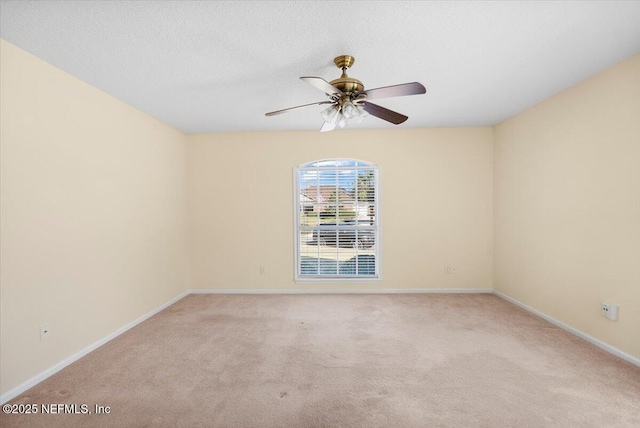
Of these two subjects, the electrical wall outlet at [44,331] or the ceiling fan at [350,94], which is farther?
the electrical wall outlet at [44,331]

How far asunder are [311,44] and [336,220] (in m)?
2.91

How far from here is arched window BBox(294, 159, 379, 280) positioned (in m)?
4.70

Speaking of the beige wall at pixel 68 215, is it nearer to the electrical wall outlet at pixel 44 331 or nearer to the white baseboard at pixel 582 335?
the electrical wall outlet at pixel 44 331

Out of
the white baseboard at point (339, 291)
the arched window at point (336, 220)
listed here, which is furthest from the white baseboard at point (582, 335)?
the arched window at point (336, 220)

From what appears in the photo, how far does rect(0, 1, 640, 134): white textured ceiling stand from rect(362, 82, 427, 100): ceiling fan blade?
340 millimetres

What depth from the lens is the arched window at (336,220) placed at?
4.70m

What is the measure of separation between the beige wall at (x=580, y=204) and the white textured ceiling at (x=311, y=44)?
0.96 feet

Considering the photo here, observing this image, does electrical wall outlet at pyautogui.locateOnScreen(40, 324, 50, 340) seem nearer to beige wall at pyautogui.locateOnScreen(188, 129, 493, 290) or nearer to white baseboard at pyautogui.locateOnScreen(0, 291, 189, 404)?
white baseboard at pyautogui.locateOnScreen(0, 291, 189, 404)

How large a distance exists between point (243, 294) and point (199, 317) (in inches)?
41.3

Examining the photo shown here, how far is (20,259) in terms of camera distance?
2.19 metres

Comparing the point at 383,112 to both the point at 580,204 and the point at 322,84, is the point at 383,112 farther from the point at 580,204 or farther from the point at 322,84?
the point at 580,204

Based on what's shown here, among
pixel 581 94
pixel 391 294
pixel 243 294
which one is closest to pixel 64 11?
pixel 243 294

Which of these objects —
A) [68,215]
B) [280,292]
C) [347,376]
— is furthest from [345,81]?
[280,292]

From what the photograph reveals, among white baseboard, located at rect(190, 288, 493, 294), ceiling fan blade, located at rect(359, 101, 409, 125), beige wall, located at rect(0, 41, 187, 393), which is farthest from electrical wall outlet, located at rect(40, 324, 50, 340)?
ceiling fan blade, located at rect(359, 101, 409, 125)
